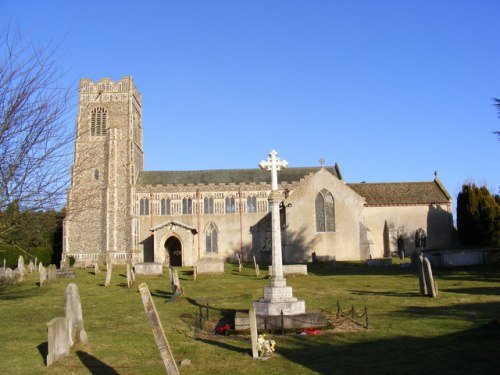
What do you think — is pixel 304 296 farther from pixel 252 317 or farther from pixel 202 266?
pixel 202 266

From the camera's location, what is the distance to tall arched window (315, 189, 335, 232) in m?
41.2

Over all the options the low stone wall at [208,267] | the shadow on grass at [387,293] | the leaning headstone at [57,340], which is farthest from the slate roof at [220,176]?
the leaning headstone at [57,340]

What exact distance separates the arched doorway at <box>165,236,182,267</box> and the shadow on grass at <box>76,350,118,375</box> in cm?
3500

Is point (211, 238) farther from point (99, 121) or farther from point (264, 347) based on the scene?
point (264, 347)

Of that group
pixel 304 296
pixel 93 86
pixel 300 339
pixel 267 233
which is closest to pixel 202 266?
pixel 304 296

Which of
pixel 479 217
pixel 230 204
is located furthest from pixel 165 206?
pixel 479 217

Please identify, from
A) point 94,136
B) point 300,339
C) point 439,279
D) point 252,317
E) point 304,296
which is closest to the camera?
point 252,317

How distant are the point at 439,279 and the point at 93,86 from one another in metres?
40.4

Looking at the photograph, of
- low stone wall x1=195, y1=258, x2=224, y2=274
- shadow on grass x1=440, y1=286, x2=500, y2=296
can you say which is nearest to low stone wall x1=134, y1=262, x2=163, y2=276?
low stone wall x1=195, y1=258, x2=224, y2=274

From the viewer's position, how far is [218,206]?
4819 centimetres

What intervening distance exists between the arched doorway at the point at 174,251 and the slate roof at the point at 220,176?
6.78 m

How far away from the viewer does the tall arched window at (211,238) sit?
47.6 meters

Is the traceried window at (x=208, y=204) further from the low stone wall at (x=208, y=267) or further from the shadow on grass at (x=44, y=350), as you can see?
the shadow on grass at (x=44, y=350)

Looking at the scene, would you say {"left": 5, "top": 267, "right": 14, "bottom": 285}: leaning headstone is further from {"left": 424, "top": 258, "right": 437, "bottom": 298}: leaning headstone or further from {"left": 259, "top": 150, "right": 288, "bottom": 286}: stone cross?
{"left": 424, "top": 258, "right": 437, "bottom": 298}: leaning headstone
